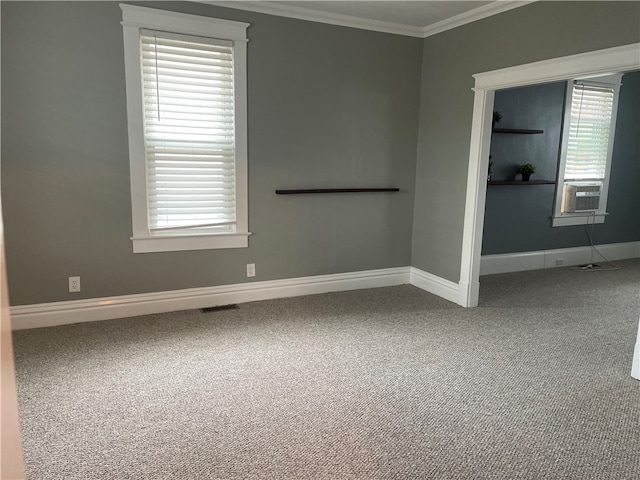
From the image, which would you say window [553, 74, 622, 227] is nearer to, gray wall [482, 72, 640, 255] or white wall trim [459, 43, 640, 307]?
gray wall [482, 72, 640, 255]

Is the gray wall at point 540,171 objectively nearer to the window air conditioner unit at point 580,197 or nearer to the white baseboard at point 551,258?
the white baseboard at point 551,258

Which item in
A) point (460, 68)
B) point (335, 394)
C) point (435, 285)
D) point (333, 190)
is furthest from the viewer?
point (435, 285)

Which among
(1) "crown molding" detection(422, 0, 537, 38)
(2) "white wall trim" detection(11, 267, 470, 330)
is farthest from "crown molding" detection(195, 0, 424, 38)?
(2) "white wall trim" detection(11, 267, 470, 330)

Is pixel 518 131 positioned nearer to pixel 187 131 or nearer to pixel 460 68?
pixel 460 68

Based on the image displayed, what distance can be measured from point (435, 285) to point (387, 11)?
2.47 metres

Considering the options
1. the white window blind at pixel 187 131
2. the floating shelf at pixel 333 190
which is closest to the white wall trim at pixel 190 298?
the white window blind at pixel 187 131

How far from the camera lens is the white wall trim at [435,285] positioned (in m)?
4.30

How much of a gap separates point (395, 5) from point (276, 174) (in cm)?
166

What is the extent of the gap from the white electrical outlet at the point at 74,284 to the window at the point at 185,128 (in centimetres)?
48

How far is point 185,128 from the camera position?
146 inches

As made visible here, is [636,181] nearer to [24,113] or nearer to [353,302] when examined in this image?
[353,302]

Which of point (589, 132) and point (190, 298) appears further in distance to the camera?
point (589, 132)

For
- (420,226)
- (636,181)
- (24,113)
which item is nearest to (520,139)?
(420,226)

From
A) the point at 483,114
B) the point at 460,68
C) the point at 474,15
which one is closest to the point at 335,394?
the point at 483,114
